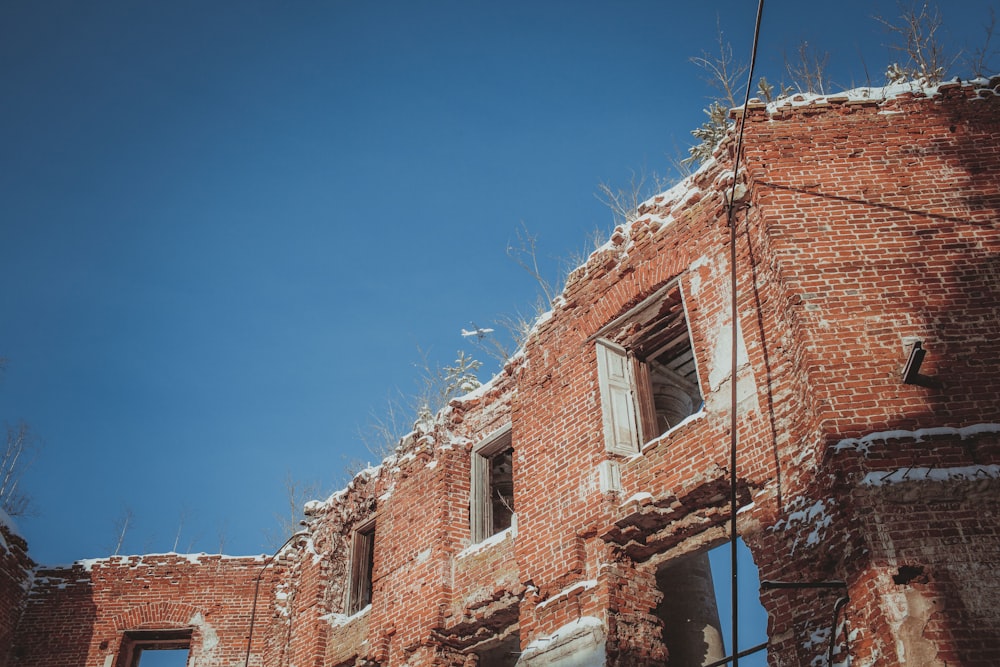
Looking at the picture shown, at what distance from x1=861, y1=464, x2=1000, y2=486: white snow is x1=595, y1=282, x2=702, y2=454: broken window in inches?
126

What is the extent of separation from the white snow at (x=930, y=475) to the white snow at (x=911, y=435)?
251 millimetres

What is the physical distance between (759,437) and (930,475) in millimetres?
1516

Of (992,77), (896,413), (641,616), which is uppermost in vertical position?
(992,77)

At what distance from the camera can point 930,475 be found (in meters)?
6.42

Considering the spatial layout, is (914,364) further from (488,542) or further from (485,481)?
(485,481)

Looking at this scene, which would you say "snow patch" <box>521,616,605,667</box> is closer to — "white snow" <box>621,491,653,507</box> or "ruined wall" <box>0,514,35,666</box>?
"white snow" <box>621,491,653,507</box>

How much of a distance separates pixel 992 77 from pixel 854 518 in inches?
220

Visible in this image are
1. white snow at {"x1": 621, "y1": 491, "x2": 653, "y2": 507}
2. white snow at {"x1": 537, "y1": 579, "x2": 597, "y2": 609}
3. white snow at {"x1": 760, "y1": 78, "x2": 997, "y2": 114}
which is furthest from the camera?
white snow at {"x1": 760, "y1": 78, "x2": 997, "y2": 114}

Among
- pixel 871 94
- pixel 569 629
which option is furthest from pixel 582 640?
pixel 871 94

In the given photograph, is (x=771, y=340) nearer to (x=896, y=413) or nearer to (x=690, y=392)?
(x=896, y=413)

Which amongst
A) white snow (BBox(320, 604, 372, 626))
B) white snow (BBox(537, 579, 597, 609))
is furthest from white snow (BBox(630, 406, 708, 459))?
white snow (BBox(320, 604, 372, 626))

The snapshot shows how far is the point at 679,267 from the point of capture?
368 inches

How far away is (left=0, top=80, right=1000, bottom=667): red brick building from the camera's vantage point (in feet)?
20.8

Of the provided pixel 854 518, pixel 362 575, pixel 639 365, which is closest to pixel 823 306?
pixel 854 518
